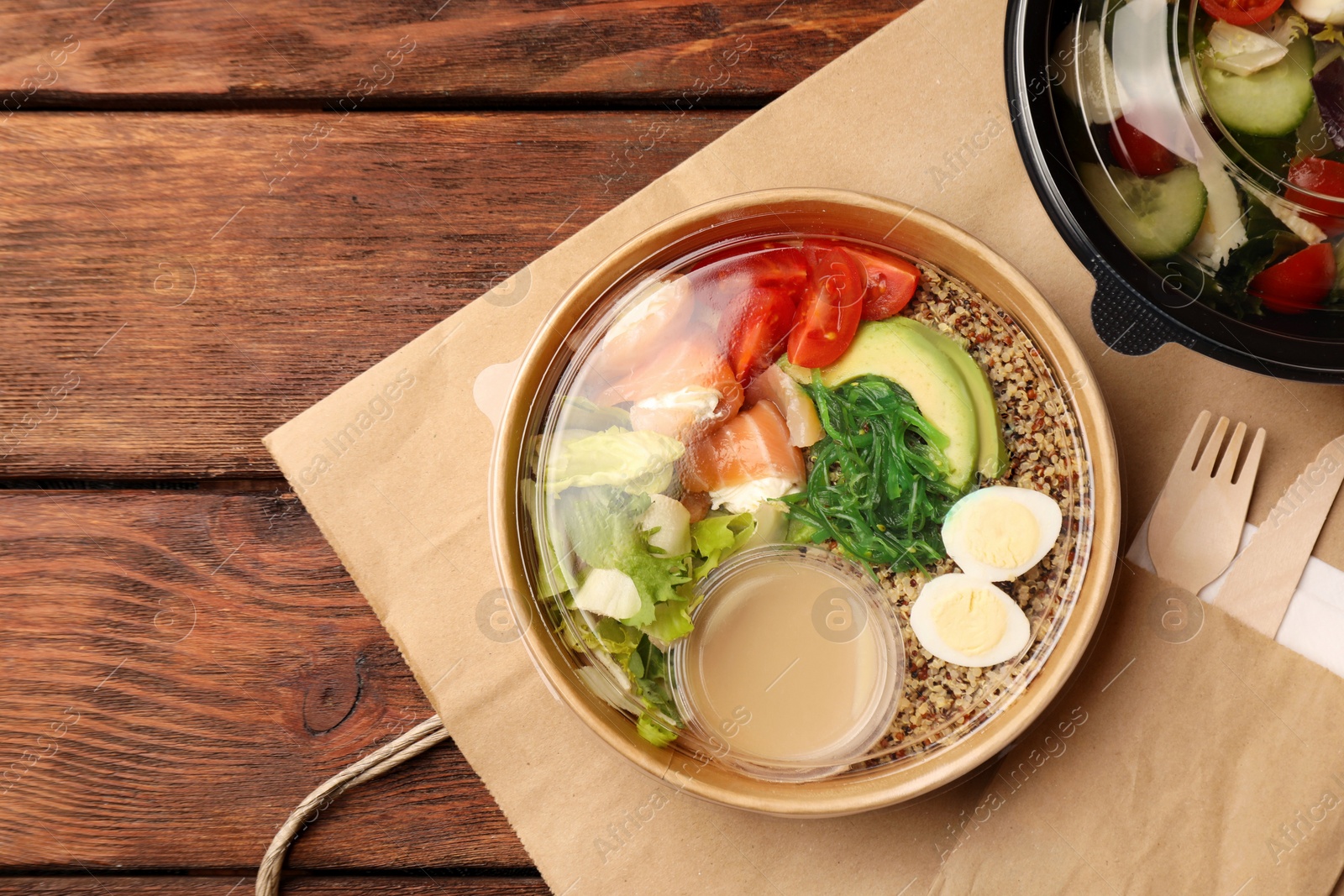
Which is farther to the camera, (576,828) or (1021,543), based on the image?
(576,828)

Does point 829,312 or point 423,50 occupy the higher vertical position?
point 423,50

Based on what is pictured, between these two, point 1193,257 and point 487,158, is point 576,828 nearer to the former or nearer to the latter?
point 487,158

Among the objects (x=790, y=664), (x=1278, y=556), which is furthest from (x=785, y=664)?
(x=1278, y=556)

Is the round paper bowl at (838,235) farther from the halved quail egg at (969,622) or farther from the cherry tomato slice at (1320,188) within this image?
the cherry tomato slice at (1320,188)

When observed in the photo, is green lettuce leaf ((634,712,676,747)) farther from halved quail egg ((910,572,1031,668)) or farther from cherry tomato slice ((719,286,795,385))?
cherry tomato slice ((719,286,795,385))

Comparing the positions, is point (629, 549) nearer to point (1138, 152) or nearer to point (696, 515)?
point (696, 515)

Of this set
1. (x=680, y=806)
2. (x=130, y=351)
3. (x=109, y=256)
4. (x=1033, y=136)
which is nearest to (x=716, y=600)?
(x=680, y=806)

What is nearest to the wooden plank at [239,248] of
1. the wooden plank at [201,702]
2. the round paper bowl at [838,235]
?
the wooden plank at [201,702]
